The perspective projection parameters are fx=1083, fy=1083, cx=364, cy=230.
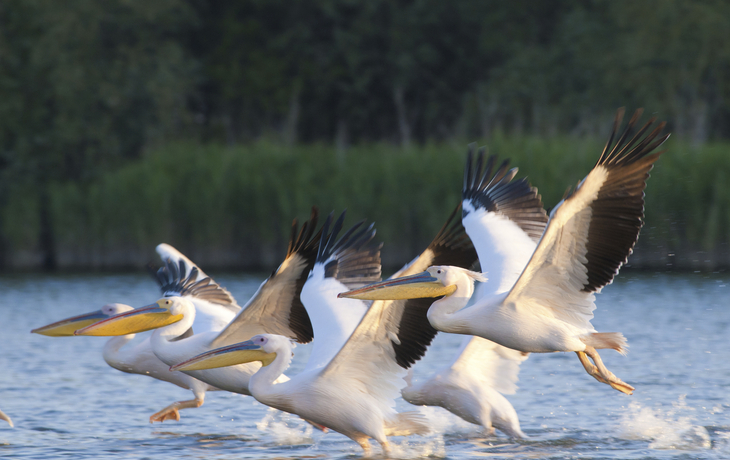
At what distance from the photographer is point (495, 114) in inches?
1287

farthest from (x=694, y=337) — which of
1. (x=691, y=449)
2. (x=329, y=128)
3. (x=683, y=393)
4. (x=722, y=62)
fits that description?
(x=329, y=128)

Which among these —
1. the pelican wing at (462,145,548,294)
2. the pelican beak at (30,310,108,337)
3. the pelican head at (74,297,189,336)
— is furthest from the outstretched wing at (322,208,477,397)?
the pelican beak at (30,310,108,337)

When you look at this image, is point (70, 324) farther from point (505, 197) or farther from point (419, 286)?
point (505, 197)

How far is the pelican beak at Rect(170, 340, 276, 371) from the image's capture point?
6.73 meters

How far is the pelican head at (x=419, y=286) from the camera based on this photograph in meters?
6.38

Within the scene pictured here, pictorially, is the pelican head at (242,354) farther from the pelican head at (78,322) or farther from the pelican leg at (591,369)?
the pelican head at (78,322)

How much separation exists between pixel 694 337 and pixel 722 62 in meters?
17.5

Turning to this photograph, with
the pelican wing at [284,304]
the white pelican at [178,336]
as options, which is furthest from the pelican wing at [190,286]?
the pelican wing at [284,304]

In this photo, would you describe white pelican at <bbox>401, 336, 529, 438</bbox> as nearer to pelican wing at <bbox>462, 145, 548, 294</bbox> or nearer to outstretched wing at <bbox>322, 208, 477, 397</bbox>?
pelican wing at <bbox>462, 145, 548, 294</bbox>

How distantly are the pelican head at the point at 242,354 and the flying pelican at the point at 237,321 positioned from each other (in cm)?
31

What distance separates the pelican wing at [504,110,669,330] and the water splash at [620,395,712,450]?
4.69 ft

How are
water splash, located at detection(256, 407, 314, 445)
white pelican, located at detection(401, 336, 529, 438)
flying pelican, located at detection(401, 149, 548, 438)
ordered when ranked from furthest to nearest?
1. water splash, located at detection(256, 407, 314, 445)
2. white pelican, located at detection(401, 336, 529, 438)
3. flying pelican, located at detection(401, 149, 548, 438)

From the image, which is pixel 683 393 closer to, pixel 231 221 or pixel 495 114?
pixel 231 221

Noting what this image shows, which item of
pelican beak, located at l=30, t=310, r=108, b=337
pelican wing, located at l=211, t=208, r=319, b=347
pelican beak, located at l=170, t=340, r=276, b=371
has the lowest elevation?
pelican beak, located at l=30, t=310, r=108, b=337
